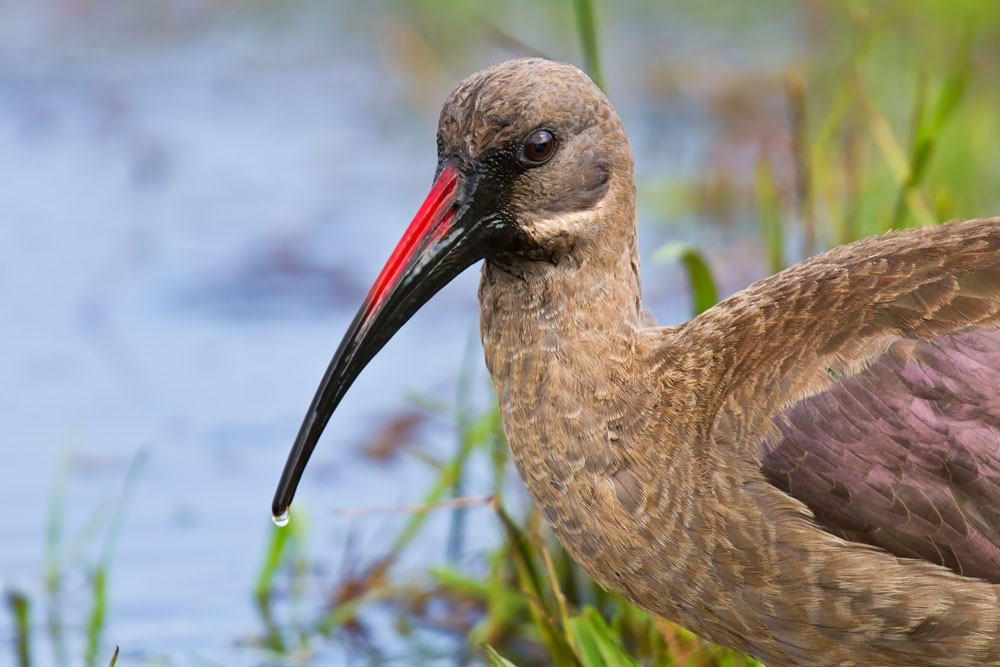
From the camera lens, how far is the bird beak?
399 centimetres

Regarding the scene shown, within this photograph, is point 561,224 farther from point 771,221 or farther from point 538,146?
point 771,221

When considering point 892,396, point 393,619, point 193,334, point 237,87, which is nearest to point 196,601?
point 393,619

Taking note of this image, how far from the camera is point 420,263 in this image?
4.01 meters

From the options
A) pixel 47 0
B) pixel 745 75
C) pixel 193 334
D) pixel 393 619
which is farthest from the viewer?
pixel 47 0

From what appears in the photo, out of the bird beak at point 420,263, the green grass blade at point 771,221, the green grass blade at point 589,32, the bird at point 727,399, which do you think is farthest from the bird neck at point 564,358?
the green grass blade at point 771,221

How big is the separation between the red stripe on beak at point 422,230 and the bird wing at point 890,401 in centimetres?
71

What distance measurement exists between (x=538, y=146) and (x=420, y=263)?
14.7 inches

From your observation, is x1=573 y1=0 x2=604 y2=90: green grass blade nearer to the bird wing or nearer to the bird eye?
the bird eye

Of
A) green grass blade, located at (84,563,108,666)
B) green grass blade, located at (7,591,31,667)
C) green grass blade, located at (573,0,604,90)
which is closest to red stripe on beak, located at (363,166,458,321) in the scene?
green grass blade, located at (573,0,604,90)

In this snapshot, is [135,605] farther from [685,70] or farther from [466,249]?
[685,70]

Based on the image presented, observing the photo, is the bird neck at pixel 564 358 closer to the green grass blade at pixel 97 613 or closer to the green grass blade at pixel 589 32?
the green grass blade at pixel 589 32

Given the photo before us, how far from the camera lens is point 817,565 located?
3777 millimetres

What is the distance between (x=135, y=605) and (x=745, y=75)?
18.5ft

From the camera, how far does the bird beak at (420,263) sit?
157 inches
